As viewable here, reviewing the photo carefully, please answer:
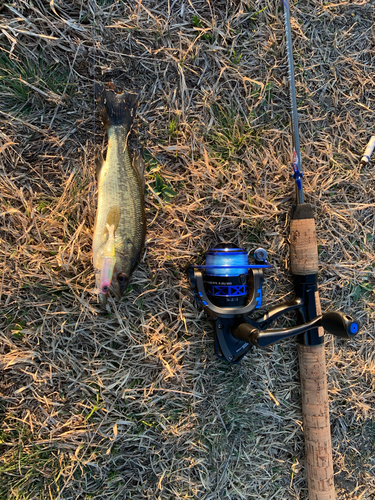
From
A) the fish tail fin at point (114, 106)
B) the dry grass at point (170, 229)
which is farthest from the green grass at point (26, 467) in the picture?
the fish tail fin at point (114, 106)

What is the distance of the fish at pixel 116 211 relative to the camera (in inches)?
63.1

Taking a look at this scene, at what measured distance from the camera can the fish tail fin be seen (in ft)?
5.55

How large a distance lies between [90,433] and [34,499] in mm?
465

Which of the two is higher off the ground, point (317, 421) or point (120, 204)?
point (120, 204)

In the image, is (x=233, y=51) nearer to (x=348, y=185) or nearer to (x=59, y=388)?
(x=348, y=185)

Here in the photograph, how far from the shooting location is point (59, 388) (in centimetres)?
174

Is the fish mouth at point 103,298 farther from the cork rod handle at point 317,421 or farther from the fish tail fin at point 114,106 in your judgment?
the cork rod handle at point 317,421

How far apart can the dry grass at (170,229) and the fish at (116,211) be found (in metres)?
0.11

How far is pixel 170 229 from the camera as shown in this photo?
5.96ft

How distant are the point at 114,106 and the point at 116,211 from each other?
600 millimetres

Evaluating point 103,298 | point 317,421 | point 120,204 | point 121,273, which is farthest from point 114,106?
point 317,421

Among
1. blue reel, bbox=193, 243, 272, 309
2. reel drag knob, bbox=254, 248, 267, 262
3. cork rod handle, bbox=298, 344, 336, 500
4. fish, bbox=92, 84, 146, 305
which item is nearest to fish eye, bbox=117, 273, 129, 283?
fish, bbox=92, 84, 146, 305

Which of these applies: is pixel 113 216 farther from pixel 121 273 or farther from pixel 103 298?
pixel 103 298

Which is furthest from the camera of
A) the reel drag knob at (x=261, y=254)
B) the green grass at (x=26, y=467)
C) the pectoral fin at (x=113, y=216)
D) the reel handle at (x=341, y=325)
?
the reel drag knob at (x=261, y=254)
